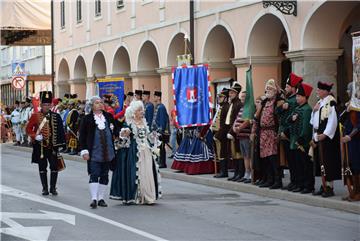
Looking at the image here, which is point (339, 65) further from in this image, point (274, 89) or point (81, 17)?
point (81, 17)

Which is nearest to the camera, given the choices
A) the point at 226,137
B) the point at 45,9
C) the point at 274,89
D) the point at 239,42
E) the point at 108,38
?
the point at 274,89

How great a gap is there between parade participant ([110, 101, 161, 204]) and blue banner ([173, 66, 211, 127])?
4.59 m

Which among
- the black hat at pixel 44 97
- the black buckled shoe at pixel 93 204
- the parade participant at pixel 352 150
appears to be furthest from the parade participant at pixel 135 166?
the parade participant at pixel 352 150

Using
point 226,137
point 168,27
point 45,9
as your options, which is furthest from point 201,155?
point 45,9

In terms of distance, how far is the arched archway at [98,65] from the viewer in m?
35.6

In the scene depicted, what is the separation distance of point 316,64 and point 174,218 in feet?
29.0

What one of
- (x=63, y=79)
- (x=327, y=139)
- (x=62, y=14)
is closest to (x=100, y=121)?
(x=327, y=139)

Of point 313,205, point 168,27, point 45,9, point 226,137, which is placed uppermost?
point 45,9

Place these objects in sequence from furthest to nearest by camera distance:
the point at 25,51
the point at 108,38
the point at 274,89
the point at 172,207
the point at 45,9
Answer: the point at 25,51 < the point at 45,9 < the point at 108,38 < the point at 274,89 < the point at 172,207

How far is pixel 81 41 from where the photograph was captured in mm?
37375

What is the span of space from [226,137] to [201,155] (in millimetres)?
1356

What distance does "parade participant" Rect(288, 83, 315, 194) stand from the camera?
1362cm

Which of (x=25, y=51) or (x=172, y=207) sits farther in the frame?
(x=25, y=51)

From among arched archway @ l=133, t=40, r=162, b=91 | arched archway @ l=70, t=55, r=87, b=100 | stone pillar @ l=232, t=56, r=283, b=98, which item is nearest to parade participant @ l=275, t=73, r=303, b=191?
stone pillar @ l=232, t=56, r=283, b=98
